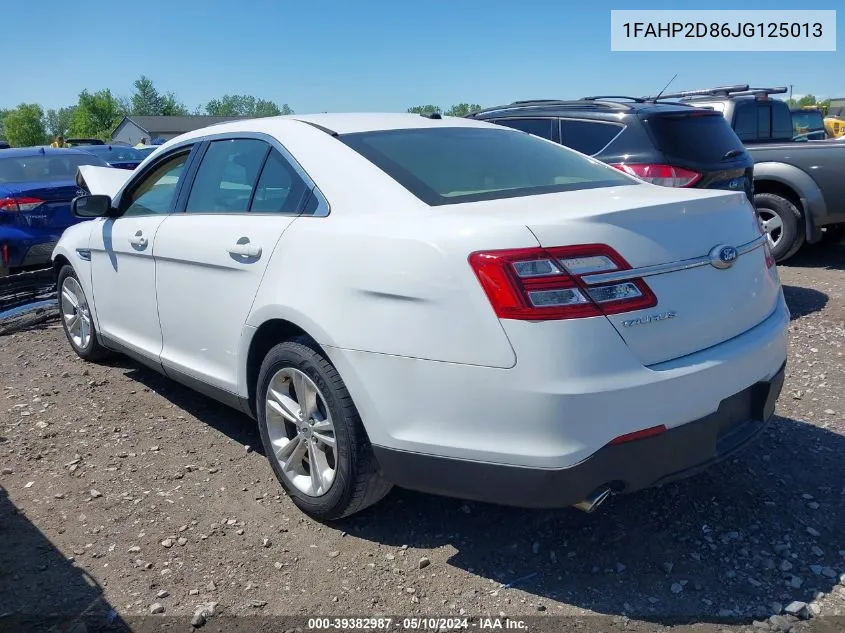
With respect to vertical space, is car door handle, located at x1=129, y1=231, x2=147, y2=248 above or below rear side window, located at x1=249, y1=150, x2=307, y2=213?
below

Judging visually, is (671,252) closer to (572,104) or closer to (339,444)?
(339,444)

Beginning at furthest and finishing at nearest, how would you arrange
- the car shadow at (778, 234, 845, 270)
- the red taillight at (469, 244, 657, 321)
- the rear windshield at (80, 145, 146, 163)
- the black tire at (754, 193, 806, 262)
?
the rear windshield at (80, 145, 146, 163), the car shadow at (778, 234, 845, 270), the black tire at (754, 193, 806, 262), the red taillight at (469, 244, 657, 321)

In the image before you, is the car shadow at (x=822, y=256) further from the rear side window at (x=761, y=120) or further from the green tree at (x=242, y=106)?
the green tree at (x=242, y=106)

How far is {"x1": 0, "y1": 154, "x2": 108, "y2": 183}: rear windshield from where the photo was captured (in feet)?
26.7

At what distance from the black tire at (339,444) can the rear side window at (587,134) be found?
3.86 m

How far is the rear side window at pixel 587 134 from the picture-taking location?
19.6 ft

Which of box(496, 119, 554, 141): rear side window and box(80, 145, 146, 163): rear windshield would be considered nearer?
box(496, 119, 554, 141): rear side window

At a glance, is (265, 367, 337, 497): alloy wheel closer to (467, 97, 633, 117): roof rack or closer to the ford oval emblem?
the ford oval emblem

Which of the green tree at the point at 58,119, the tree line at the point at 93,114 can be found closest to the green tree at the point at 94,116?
the tree line at the point at 93,114

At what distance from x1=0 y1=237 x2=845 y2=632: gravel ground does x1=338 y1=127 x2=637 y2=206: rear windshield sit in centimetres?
137

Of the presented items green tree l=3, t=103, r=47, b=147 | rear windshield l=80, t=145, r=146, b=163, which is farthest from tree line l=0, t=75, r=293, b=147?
rear windshield l=80, t=145, r=146, b=163

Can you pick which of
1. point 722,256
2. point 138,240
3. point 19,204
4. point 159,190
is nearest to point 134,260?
point 138,240

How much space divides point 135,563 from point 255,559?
477 millimetres

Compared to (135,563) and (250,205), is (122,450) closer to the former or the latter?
(135,563)
